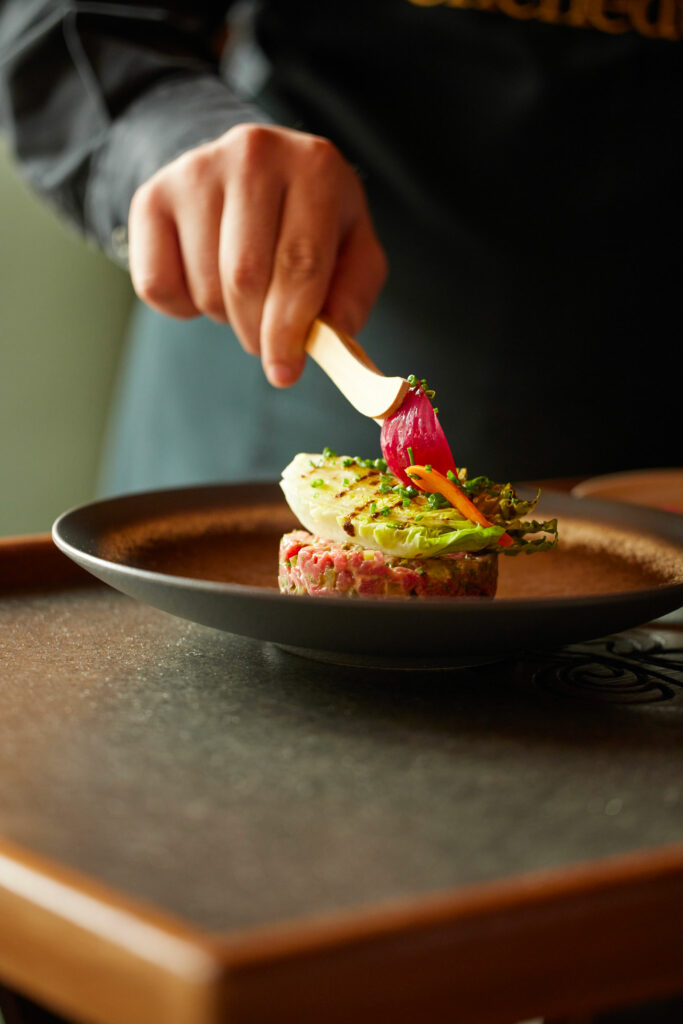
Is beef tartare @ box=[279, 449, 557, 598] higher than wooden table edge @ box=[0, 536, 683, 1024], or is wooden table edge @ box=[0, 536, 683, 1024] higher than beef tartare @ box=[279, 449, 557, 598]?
beef tartare @ box=[279, 449, 557, 598]

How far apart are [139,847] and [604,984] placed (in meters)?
0.22

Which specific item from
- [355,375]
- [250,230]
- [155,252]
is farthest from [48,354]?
[355,375]

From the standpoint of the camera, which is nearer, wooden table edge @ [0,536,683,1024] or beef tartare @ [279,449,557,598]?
wooden table edge @ [0,536,683,1024]

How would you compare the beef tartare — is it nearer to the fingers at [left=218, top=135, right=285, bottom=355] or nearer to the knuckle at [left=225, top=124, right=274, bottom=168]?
the fingers at [left=218, top=135, right=285, bottom=355]

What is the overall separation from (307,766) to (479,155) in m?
1.22

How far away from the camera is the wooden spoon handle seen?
0.96 metres

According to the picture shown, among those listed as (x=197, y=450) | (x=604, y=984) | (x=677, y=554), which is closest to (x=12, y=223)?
(x=197, y=450)

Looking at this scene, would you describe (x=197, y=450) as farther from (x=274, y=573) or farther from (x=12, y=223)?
(x=12, y=223)

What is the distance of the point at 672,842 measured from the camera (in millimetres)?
547

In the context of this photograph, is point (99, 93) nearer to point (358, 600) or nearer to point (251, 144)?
point (251, 144)

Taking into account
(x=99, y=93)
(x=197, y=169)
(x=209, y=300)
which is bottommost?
(x=209, y=300)

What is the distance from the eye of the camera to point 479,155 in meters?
1.62

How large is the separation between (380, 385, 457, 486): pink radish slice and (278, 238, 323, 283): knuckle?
32 cm

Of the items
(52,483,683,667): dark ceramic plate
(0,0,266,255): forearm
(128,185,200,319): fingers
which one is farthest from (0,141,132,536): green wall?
(52,483,683,667): dark ceramic plate
